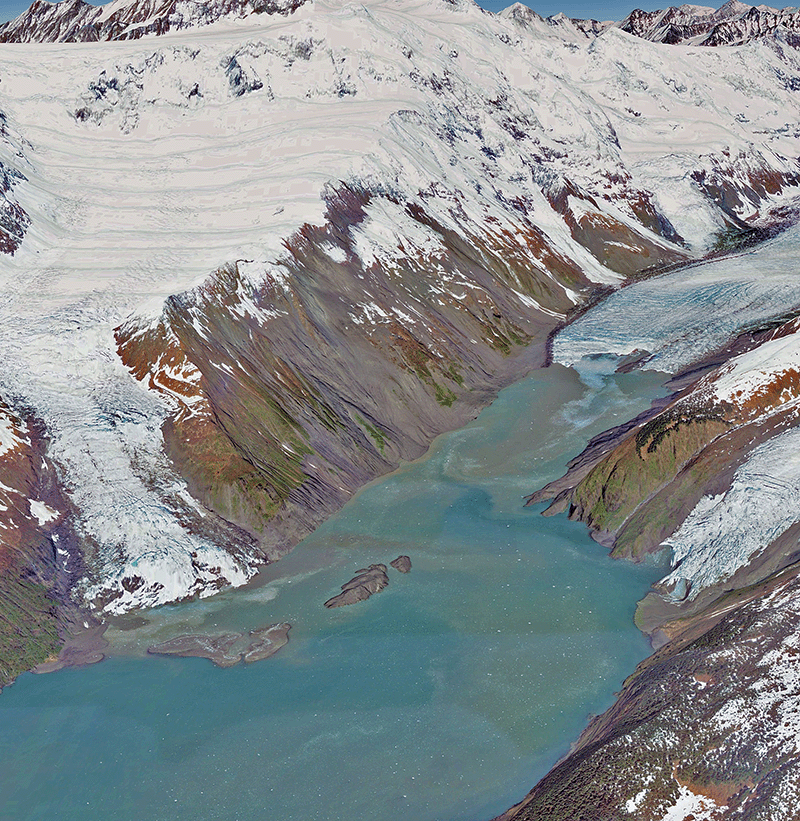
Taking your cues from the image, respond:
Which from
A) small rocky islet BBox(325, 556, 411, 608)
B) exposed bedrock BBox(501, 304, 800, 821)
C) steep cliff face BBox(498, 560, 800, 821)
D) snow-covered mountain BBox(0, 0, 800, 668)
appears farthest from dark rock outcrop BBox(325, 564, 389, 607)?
steep cliff face BBox(498, 560, 800, 821)

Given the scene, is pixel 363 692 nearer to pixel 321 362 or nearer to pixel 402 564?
pixel 402 564

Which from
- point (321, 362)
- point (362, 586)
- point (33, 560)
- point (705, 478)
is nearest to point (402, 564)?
point (362, 586)

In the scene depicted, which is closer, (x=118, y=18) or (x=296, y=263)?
(x=296, y=263)

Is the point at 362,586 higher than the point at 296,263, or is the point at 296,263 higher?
the point at 296,263

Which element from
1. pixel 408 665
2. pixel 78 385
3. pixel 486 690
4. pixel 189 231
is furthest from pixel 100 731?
pixel 189 231

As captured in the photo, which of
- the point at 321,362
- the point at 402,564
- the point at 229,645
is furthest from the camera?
the point at 321,362

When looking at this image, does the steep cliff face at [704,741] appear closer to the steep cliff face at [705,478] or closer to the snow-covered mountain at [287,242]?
the steep cliff face at [705,478]
